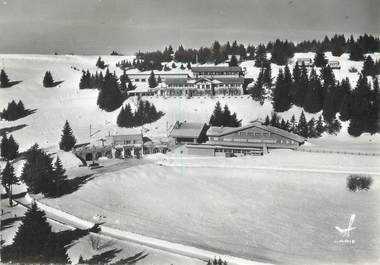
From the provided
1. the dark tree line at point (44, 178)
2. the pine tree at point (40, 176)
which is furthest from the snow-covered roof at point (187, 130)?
the pine tree at point (40, 176)

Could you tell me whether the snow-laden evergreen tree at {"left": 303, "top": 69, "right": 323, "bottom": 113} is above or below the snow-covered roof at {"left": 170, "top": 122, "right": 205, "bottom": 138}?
above

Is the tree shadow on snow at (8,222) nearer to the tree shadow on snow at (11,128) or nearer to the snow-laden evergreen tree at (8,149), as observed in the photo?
the snow-laden evergreen tree at (8,149)

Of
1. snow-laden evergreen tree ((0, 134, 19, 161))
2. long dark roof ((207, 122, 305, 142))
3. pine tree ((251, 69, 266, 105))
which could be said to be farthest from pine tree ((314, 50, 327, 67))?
snow-laden evergreen tree ((0, 134, 19, 161))

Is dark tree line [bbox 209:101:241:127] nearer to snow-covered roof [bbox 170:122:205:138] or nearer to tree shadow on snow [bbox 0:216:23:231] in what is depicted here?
snow-covered roof [bbox 170:122:205:138]

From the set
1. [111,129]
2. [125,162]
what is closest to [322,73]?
[111,129]

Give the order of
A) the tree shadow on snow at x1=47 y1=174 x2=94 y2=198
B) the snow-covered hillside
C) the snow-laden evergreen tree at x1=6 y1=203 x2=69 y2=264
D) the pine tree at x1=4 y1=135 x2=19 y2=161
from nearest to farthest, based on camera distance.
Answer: the snow-laden evergreen tree at x1=6 y1=203 x2=69 y2=264, the tree shadow on snow at x1=47 y1=174 x2=94 y2=198, the pine tree at x1=4 y1=135 x2=19 y2=161, the snow-covered hillside

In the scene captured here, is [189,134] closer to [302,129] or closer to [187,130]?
[187,130]
